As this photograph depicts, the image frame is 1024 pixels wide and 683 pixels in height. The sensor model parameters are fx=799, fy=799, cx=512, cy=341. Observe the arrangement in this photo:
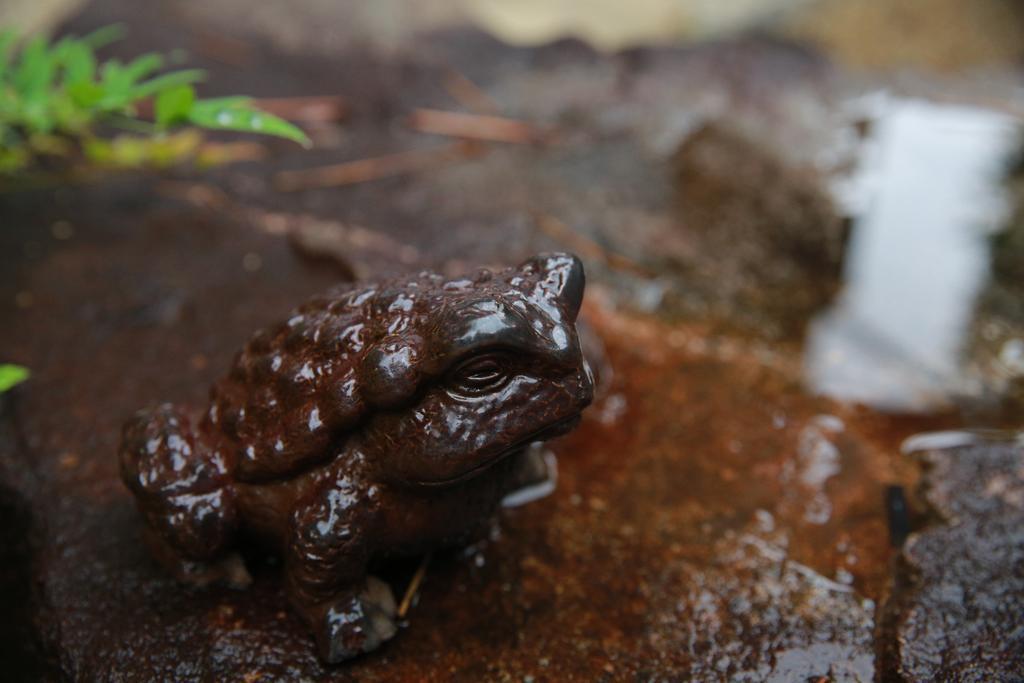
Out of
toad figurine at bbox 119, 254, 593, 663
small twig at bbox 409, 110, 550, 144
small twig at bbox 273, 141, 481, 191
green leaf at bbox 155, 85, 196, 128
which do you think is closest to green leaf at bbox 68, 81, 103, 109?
green leaf at bbox 155, 85, 196, 128

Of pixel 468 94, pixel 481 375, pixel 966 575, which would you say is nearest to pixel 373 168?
pixel 468 94

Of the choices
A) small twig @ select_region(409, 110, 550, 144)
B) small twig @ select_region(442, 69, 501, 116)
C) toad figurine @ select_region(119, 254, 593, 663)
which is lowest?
small twig @ select_region(409, 110, 550, 144)

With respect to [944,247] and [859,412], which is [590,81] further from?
[859,412]

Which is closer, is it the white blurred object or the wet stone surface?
the wet stone surface

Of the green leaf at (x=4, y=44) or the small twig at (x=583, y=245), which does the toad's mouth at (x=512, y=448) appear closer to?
the small twig at (x=583, y=245)

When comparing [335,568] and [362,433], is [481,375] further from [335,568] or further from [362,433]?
[335,568]

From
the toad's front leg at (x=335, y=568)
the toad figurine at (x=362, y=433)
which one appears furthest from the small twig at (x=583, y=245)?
the toad's front leg at (x=335, y=568)

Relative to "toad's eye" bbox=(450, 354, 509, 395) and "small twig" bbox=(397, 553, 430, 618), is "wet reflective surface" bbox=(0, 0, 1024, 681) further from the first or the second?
"toad's eye" bbox=(450, 354, 509, 395)
